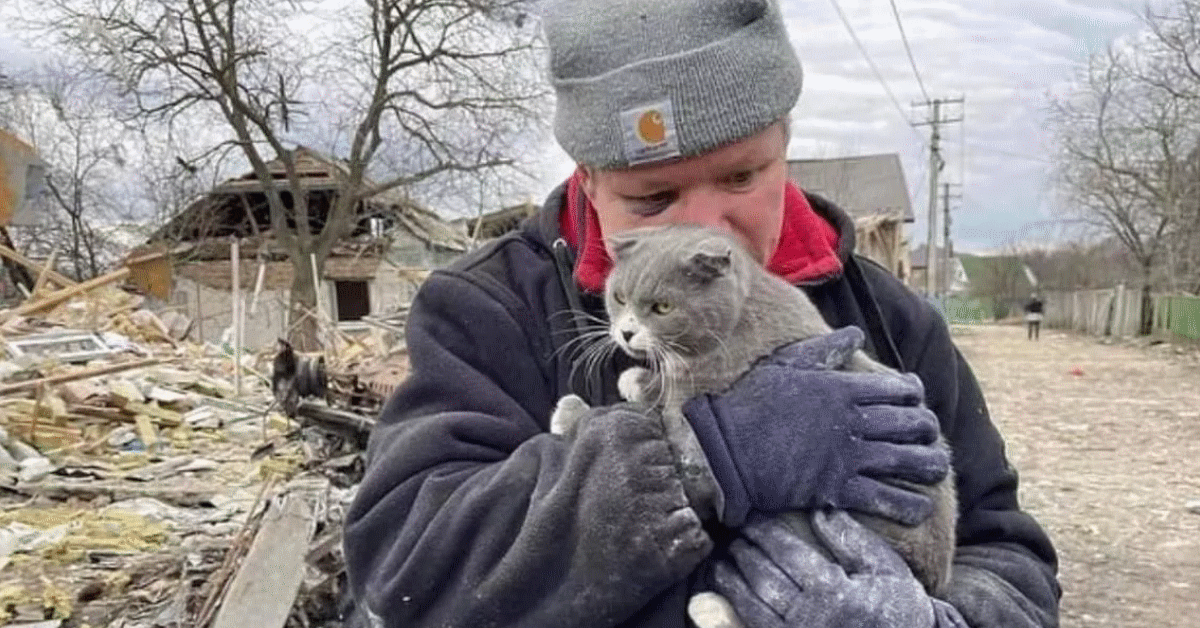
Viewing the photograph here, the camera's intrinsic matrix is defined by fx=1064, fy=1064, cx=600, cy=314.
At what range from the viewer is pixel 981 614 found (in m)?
1.59

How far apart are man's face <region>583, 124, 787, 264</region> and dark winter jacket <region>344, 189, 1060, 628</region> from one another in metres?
0.18

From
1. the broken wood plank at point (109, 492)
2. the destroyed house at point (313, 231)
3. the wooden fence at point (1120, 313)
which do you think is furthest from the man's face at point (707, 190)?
the destroyed house at point (313, 231)

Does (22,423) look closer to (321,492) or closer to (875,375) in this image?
(321,492)

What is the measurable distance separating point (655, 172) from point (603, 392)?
374 millimetres

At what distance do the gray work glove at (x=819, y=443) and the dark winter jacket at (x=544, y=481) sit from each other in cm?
9

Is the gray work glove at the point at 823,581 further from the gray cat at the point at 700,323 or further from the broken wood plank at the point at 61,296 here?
the broken wood plank at the point at 61,296

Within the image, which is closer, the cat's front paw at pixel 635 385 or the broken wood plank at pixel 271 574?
the cat's front paw at pixel 635 385

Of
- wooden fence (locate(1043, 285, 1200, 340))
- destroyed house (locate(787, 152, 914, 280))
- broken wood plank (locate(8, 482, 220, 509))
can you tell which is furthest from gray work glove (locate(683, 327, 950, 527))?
destroyed house (locate(787, 152, 914, 280))

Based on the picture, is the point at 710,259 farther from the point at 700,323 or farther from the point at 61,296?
the point at 61,296

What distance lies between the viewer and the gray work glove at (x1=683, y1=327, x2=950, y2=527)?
58.0 inches

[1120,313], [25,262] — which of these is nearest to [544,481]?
[25,262]

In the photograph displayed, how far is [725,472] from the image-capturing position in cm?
146

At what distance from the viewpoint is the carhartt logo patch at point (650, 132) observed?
1.56 metres

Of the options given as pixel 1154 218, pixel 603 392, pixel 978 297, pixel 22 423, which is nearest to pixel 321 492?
pixel 603 392
